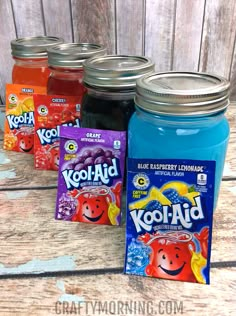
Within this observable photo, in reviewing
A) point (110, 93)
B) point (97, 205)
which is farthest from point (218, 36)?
point (97, 205)

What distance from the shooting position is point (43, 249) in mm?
548

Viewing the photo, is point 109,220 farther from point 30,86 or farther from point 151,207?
point 30,86

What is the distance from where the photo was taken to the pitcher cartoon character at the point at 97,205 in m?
0.59

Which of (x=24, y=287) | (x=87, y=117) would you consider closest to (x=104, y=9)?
(x=87, y=117)

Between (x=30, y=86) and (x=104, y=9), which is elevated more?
(x=104, y=9)

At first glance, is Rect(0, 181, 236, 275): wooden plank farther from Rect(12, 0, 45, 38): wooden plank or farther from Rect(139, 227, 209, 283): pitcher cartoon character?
Rect(12, 0, 45, 38): wooden plank

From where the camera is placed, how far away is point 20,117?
0.82 m

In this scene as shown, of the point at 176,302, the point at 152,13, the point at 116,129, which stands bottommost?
the point at 176,302

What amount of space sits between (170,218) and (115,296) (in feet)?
0.42

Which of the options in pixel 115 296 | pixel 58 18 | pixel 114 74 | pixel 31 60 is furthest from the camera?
pixel 58 18

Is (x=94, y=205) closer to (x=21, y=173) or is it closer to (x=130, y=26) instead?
(x=21, y=173)


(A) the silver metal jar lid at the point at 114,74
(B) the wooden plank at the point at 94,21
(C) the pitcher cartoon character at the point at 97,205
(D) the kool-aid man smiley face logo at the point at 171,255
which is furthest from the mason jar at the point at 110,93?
(B) the wooden plank at the point at 94,21

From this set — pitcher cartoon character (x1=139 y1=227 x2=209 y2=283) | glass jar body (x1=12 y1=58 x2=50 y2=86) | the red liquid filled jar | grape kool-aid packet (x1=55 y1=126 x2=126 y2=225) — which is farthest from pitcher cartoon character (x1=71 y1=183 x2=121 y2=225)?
glass jar body (x1=12 y1=58 x2=50 y2=86)

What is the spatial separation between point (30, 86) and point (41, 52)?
0.08m
